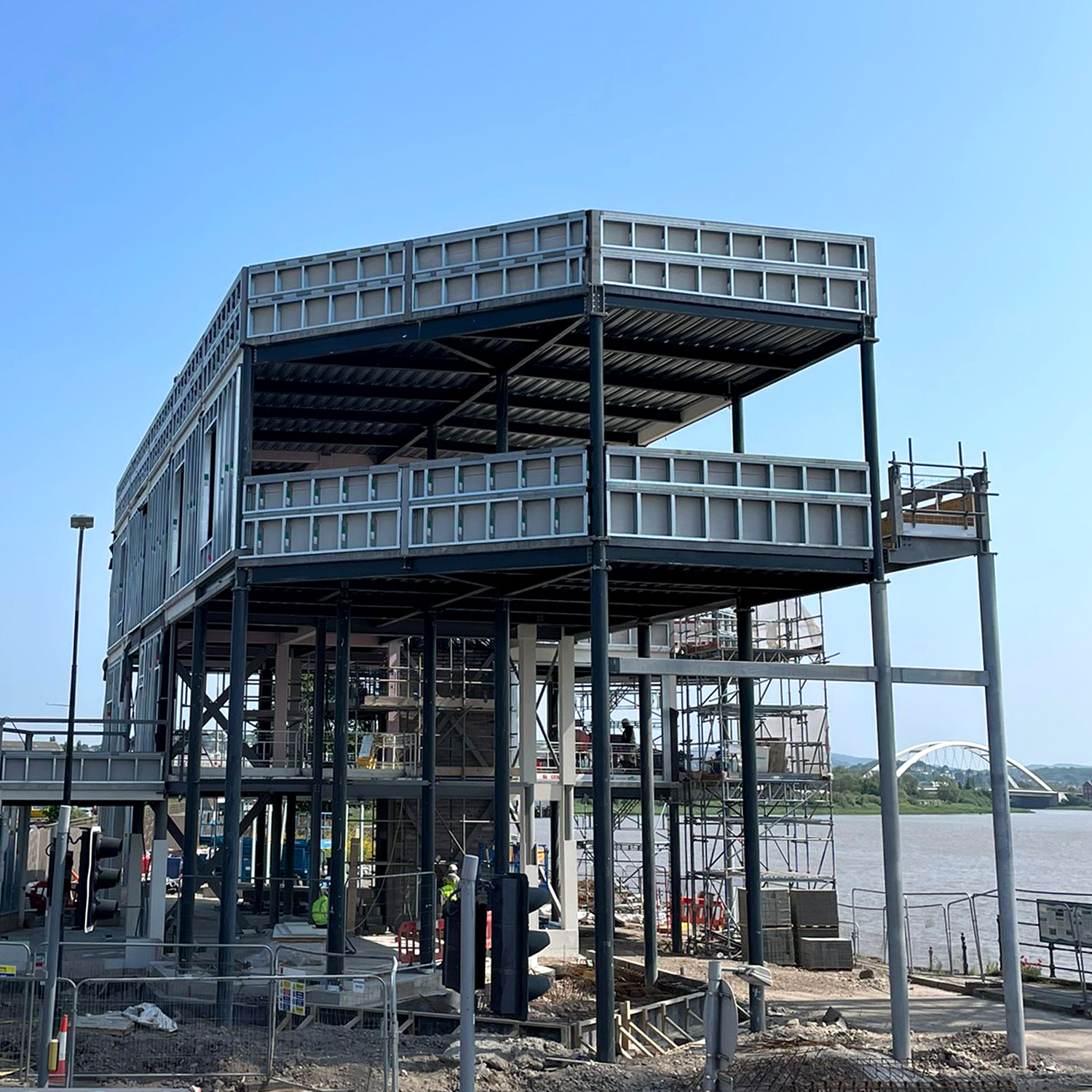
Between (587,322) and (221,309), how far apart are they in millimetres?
8705

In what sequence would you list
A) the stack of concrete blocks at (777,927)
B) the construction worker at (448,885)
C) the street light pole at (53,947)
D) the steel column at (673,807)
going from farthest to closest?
1. the steel column at (673,807)
2. the stack of concrete blocks at (777,927)
3. the construction worker at (448,885)
4. the street light pole at (53,947)

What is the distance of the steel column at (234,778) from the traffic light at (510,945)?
14.7 meters

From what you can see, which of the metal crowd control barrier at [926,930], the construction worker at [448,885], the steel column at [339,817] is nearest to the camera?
the steel column at [339,817]

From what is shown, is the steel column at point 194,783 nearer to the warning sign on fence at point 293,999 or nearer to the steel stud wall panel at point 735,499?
the warning sign on fence at point 293,999

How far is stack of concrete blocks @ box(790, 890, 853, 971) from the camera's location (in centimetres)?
3428

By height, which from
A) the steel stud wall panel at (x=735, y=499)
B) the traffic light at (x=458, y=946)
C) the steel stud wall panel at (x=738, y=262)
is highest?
the steel stud wall panel at (x=738, y=262)

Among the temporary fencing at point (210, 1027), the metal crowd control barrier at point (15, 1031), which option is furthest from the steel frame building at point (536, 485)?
the metal crowd control barrier at point (15, 1031)

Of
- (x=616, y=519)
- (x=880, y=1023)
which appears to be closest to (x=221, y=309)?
(x=616, y=519)

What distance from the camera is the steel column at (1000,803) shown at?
70.8 feet

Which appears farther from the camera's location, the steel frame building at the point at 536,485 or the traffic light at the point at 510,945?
the steel frame building at the point at 536,485

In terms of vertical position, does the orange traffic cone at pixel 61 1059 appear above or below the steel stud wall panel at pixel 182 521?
below

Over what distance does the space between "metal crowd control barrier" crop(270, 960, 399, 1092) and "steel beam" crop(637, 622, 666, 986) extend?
6.04 metres

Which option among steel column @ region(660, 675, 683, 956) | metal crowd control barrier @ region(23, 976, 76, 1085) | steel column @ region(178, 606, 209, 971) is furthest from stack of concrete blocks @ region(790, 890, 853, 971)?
metal crowd control barrier @ region(23, 976, 76, 1085)

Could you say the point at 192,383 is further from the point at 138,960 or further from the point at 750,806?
the point at 750,806
